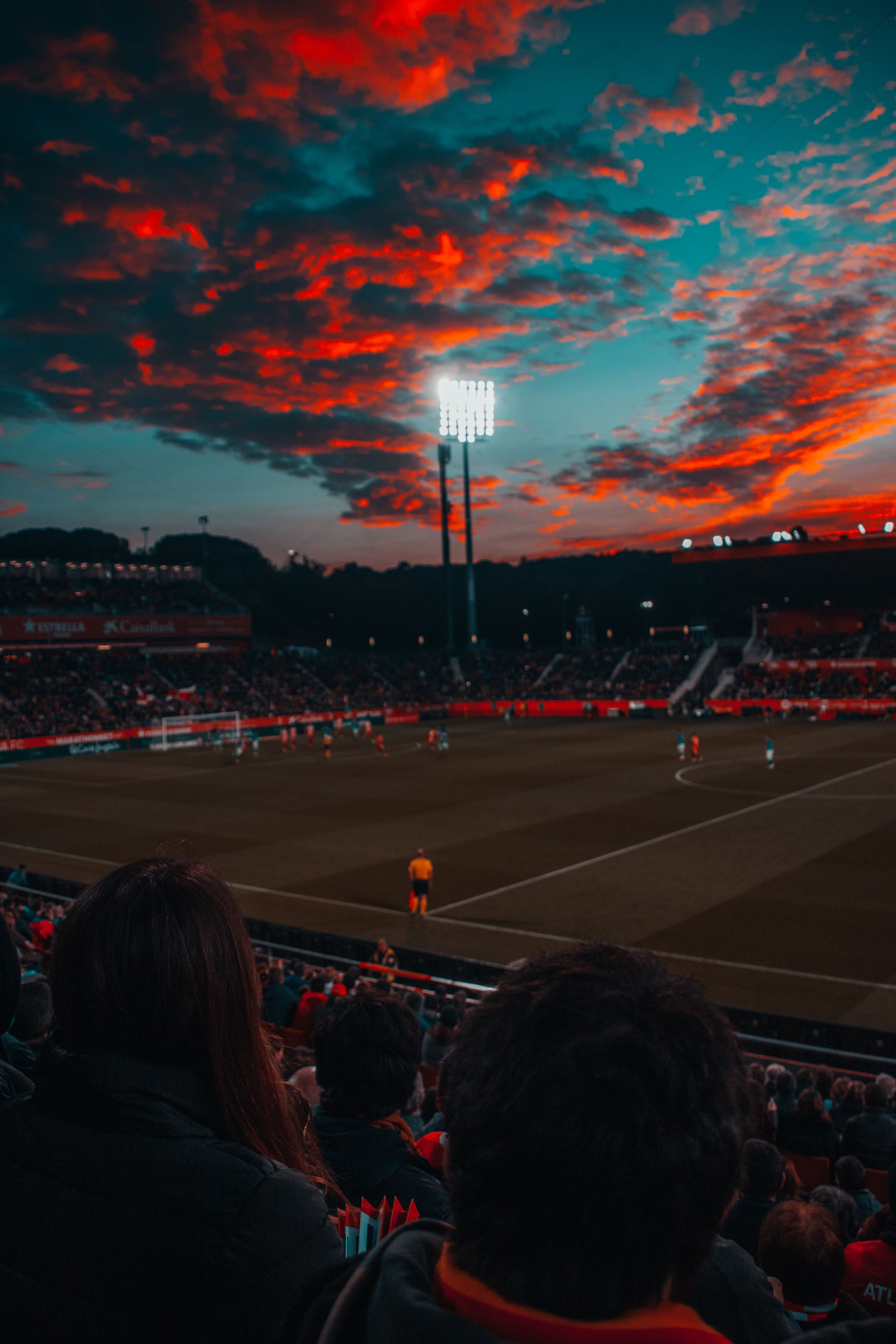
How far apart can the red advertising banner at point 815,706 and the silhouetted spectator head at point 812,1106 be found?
195ft

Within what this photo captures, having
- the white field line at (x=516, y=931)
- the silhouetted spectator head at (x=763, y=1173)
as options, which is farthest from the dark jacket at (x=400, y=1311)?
the white field line at (x=516, y=931)

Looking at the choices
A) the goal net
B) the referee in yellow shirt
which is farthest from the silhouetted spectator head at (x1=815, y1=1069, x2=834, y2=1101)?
the goal net

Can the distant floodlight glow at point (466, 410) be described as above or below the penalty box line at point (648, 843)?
above

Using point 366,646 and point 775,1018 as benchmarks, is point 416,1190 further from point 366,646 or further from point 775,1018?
point 366,646

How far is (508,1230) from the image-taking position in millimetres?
1478

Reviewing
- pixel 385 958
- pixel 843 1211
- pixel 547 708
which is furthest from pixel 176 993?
pixel 547 708

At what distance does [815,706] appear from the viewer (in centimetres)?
6494

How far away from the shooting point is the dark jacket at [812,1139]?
7.79m

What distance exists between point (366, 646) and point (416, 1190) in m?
A: 136

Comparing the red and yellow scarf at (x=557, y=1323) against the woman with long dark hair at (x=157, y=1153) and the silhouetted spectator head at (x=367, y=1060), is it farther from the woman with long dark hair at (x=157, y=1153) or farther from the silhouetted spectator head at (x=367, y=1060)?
the silhouetted spectator head at (x=367, y=1060)

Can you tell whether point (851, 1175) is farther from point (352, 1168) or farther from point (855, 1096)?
Answer: point (352, 1168)

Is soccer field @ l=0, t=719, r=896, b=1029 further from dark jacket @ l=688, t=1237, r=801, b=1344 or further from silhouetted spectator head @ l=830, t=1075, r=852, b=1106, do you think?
silhouetted spectator head @ l=830, t=1075, r=852, b=1106

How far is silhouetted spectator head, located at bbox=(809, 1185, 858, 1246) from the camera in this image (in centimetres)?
511

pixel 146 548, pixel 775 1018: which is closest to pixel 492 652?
pixel 146 548
